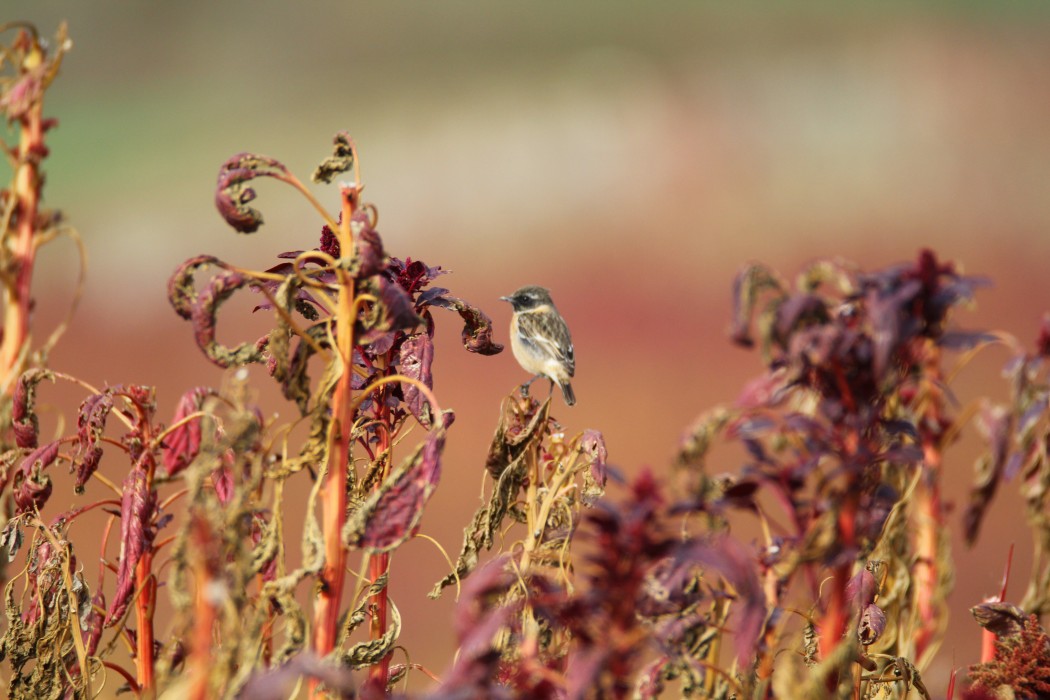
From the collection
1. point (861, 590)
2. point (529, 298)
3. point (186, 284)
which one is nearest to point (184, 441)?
point (186, 284)

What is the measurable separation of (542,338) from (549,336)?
0.7 inches

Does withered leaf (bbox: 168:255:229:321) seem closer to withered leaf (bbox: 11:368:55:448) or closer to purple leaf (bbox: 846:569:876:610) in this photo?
withered leaf (bbox: 11:368:55:448)

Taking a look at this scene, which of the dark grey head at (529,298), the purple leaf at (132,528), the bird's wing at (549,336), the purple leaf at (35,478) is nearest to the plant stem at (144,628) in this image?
the purple leaf at (132,528)

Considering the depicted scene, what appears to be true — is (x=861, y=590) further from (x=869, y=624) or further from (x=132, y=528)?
(x=132, y=528)

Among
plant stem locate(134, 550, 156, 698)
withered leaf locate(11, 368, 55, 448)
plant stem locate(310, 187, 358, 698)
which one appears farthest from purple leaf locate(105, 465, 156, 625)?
plant stem locate(310, 187, 358, 698)

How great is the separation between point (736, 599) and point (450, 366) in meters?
2.67

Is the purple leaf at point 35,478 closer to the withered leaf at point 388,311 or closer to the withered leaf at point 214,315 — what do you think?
the withered leaf at point 214,315

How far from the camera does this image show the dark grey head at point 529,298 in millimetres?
2197

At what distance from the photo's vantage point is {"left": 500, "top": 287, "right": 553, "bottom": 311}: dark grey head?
2.20 meters

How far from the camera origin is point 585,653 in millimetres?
771

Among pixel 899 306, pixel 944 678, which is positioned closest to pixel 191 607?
pixel 899 306

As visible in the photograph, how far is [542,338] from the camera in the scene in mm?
2318

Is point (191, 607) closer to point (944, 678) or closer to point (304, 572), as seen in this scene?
point (304, 572)

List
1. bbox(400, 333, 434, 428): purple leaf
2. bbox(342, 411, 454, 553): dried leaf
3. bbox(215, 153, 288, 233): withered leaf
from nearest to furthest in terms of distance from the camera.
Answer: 1. bbox(342, 411, 454, 553): dried leaf
2. bbox(215, 153, 288, 233): withered leaf
3. bbox(400, 333, 434, 428): purple leaf
